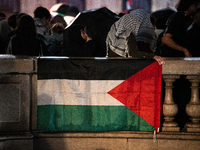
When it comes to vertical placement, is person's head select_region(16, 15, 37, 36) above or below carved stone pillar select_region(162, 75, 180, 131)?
above

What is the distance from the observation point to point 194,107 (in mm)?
4184

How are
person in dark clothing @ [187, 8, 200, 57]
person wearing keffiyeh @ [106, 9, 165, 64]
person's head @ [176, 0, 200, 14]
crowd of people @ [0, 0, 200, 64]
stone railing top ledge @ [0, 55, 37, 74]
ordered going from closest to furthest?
stone railing top ledge @ [0, 55, 37, 74]
person wearing keffiyeh @ [106, 9, 165, 64]
crowd of people @ [0, 0, 200, 64]
person's head @ [176, 0, 200, 14]
person in dark clothing @ [187, 8, 200, 57]

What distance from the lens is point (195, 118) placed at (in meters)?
4.26

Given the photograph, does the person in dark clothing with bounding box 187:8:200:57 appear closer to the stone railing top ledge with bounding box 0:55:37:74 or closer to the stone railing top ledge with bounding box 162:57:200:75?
the stone railing top ledge with bounding box 162:57:200:75

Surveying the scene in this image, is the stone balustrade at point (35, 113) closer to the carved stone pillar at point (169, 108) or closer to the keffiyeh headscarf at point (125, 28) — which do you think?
the carved stone pillar at point (169, 108)

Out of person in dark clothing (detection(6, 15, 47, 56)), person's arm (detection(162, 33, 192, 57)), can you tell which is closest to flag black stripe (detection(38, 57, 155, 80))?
person's arm (detection(162, 33, 192, 57))

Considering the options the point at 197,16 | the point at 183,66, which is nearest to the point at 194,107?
the point at 183,66

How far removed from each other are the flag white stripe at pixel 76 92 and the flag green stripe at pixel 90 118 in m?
0.06

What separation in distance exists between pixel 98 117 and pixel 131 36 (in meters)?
1.04

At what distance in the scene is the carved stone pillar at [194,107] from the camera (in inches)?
164

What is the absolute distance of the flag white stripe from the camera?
4.19 metres

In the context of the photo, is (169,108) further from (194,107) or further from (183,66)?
(183,66)

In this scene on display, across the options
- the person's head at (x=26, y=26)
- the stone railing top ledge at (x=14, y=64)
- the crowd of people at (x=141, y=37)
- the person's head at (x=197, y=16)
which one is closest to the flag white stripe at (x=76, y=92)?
the stone railing top ledge at (x=14, y=64)

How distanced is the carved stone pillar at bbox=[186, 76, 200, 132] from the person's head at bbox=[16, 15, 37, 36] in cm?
236
